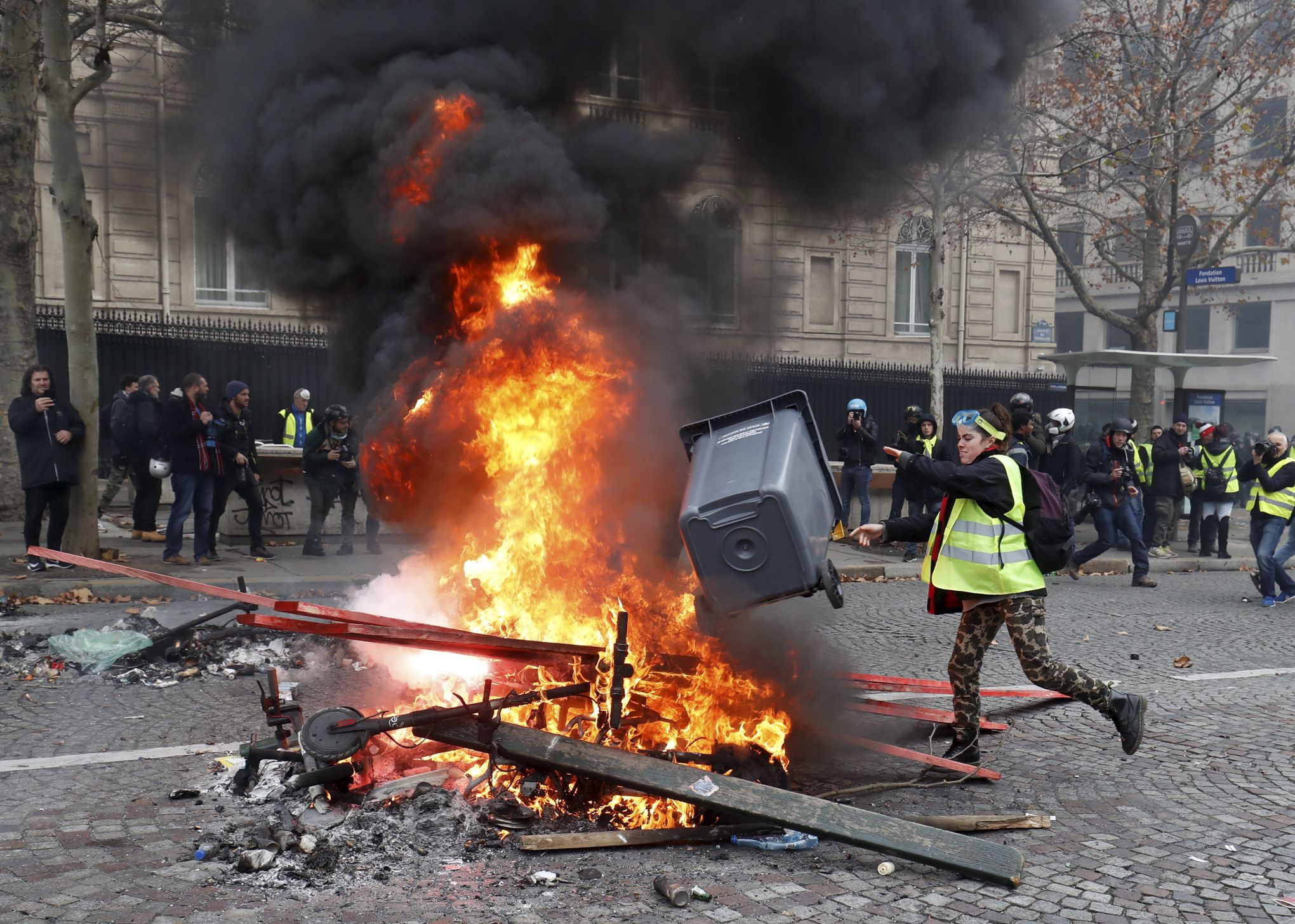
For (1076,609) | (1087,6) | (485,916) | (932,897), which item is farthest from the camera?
(1087,6)

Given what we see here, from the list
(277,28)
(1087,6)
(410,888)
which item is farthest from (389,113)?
(1087,6)

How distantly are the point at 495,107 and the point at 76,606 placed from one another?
16.9ft

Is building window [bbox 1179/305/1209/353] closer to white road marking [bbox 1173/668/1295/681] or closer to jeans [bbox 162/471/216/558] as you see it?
white road marking [bbox 1173/668/1295/681]

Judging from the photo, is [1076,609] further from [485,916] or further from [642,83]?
[485,916]

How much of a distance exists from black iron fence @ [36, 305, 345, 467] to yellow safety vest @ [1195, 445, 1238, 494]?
38.7 ft

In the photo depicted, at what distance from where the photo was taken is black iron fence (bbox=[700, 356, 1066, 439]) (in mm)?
20312

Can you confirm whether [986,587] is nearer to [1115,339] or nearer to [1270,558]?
[1270,558]

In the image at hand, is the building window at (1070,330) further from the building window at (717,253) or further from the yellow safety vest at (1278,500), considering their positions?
the building window at (717,253)

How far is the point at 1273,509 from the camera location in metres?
10.6

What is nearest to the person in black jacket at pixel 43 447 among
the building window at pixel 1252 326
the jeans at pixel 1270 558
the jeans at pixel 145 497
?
the jeans at pixel 145 497

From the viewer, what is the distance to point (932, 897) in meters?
3.59

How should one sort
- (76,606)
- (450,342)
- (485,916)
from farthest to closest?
(76,606)
(450,342)
(485,916)

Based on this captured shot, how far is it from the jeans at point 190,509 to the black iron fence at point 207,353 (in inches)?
211

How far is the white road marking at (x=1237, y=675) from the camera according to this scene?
7.05 metres
